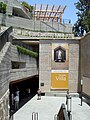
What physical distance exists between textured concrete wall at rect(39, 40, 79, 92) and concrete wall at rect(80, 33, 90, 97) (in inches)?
34.3

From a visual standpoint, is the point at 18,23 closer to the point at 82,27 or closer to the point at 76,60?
the point at 76,60

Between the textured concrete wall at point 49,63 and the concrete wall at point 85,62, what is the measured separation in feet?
2.86

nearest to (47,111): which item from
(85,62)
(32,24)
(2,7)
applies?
(85,62)

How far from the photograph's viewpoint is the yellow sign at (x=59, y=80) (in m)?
30.8

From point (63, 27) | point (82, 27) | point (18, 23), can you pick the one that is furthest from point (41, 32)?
point (82, 27)

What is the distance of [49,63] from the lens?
30.8 m

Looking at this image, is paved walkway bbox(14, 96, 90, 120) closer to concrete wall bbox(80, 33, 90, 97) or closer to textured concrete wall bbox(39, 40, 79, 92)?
concrete wall bbox(80, 33, 90, 97)

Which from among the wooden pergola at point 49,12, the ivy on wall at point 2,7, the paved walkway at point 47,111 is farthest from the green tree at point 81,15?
the paved walkway at point 47,111

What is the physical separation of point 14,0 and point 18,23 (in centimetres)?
459

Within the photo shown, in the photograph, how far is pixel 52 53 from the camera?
101 ft

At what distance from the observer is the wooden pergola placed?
53062mm

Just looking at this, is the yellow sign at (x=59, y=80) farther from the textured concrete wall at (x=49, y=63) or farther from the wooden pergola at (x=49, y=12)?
the wooden pergola at (x=49, y=12)

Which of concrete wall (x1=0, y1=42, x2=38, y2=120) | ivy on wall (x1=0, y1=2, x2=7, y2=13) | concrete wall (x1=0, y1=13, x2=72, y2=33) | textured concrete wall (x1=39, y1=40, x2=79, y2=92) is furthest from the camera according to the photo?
ivy on wall (x1=0, y1=2, x2=7, y2=13)

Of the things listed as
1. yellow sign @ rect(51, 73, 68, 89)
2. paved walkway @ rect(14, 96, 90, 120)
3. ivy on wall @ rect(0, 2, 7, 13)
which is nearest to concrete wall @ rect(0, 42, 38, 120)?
paved walkway @ rect(14, 96, 90, 120)
